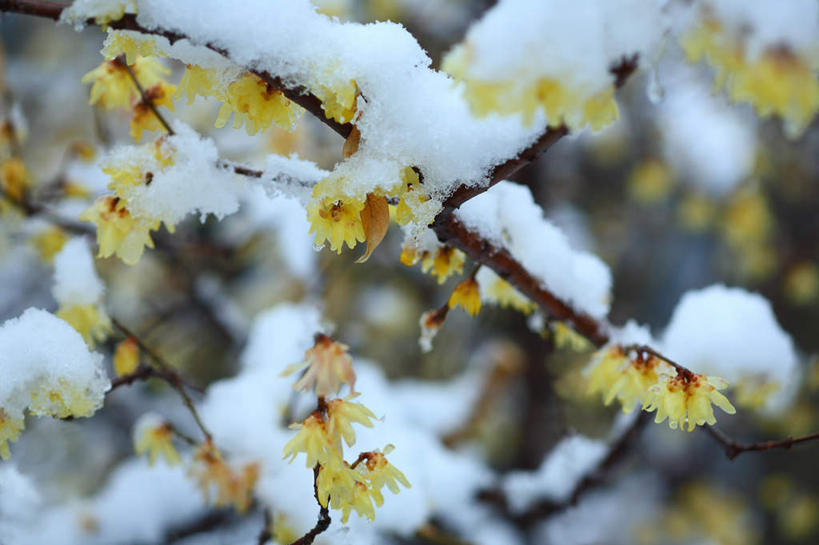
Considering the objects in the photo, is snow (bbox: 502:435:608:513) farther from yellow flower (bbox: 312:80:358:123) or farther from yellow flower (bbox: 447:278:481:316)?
yellow flower (bbox: 312:80:358:123)

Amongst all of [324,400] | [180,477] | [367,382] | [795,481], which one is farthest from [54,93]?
[795,481]

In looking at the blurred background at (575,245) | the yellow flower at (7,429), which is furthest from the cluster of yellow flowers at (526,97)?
the blurred background at (575,245)

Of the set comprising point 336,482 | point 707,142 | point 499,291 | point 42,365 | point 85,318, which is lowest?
point 336,482

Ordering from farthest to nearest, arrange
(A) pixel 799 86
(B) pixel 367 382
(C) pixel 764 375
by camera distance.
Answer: (B) pixel 367 382 → (C) pixel 764 375 → (A) pixel 799 86

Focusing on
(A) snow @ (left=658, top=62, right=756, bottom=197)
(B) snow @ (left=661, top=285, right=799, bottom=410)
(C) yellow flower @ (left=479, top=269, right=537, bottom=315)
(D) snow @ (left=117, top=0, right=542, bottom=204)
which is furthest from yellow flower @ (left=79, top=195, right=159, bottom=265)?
(A) snow @ (left=658, top=62, right=756, bottom=197)

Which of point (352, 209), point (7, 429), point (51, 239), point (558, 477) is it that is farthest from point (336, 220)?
point (558, 477)

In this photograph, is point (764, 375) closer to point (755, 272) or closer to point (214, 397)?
point (214, 397)

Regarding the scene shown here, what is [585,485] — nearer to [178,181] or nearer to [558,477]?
[558,477]
